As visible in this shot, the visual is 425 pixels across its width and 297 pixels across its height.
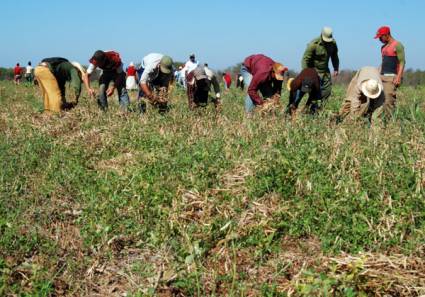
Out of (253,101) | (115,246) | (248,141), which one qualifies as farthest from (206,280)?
(253,101)

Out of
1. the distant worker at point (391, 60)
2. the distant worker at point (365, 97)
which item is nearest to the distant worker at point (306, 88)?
the distant worker at point (365, 97)

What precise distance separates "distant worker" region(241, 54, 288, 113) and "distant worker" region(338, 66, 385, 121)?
0.94m

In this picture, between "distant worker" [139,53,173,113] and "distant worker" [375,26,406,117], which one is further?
"distant worker" [139,53,173,113]

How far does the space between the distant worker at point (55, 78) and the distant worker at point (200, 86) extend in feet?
5.75

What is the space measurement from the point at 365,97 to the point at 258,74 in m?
1.49

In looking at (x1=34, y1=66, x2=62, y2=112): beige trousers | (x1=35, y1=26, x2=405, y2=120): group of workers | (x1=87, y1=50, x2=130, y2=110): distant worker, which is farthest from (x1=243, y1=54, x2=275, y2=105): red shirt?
(x1=34, y1=66, x2=62, y2=112): beige trousers

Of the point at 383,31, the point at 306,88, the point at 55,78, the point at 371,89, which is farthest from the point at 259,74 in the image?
the point at 55,78

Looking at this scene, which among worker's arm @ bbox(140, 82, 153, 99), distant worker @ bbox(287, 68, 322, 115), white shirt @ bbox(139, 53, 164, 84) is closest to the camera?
distant worker @ bbox(287, 68, 322, 115)

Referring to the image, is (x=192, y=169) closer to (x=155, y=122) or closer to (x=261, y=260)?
(x=261, y=260)

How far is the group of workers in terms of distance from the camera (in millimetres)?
6527

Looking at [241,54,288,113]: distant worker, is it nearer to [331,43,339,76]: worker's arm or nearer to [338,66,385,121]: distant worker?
[338,66,385,121]: distant worker

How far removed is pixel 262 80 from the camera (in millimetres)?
7062

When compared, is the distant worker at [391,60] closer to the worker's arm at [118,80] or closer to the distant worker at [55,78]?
the worker's arm at [118,80]

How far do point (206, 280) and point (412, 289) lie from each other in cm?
125
